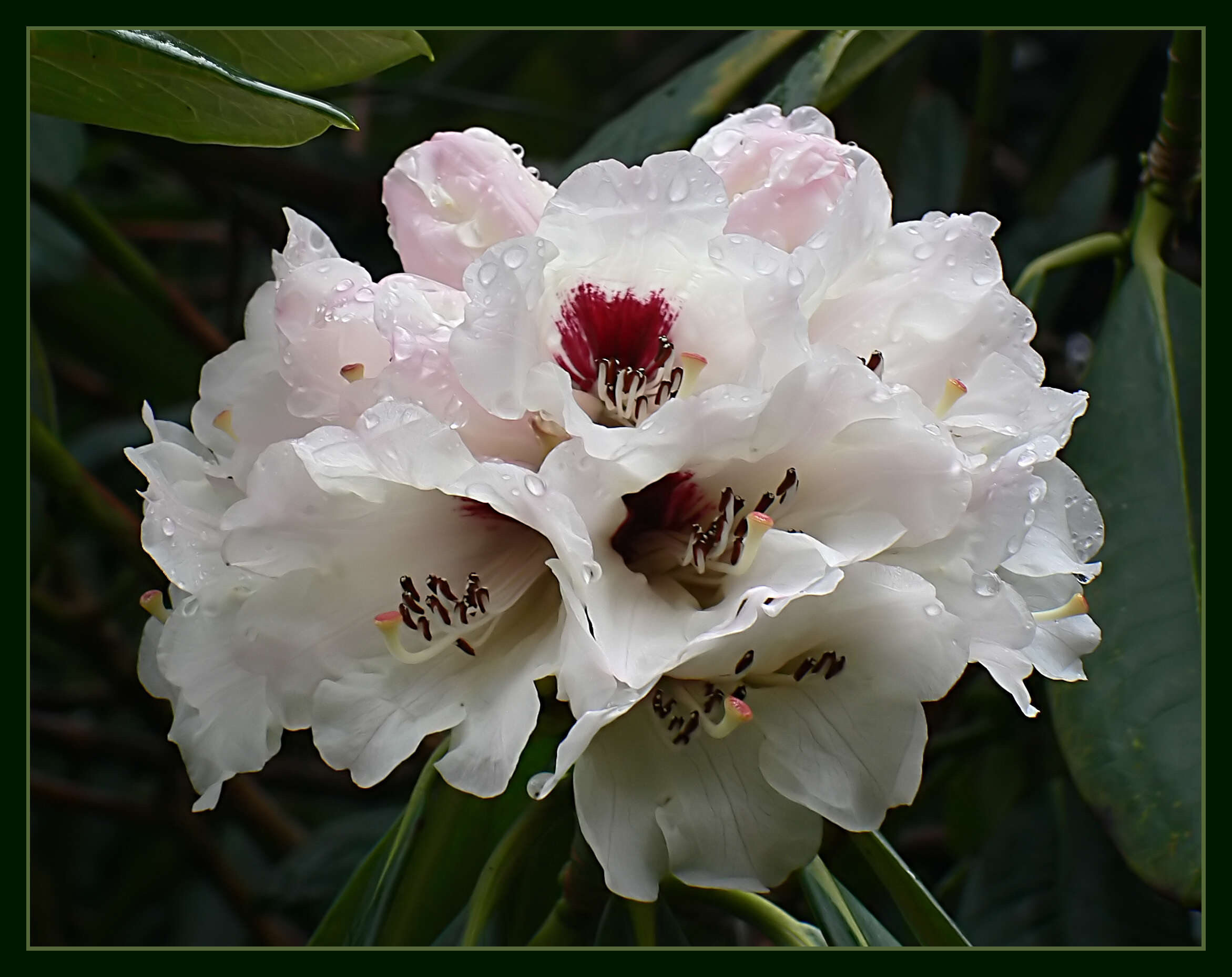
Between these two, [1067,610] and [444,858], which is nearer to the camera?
[1067,610]

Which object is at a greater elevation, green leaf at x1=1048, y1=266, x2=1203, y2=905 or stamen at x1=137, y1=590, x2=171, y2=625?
stamen at x1=137, y1=590, x2=171, y2=625

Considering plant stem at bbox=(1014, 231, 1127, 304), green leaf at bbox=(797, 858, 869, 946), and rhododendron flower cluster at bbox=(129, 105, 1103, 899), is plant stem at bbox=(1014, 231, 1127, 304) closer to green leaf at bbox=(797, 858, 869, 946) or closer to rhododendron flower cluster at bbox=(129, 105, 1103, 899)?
rhododendron flower cluster at bbox=(129, 105, 1103, 899)

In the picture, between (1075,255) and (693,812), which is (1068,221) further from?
(693,812)

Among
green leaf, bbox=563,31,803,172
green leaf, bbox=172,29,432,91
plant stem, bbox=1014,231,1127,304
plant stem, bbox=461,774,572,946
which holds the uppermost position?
green leaf, bbox=172,29,432,91

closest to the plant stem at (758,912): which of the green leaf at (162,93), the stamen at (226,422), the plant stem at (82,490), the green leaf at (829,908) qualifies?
the green leaf at (829,908)

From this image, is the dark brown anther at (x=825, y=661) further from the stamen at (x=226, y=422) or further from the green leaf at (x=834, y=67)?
the green leaf at (x=834, y=67)

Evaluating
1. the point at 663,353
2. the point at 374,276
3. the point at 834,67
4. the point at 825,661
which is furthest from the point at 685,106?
the point at 374,276

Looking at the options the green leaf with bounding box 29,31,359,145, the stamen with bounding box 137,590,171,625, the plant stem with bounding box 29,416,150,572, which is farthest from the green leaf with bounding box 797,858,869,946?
the plant stem with bounding box 29,416,150,572

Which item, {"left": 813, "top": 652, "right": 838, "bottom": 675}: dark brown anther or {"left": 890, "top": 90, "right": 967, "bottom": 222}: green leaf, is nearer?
{"left": 813, "top": 652, "right": 838, "bottom": 675}: dark brown anther
